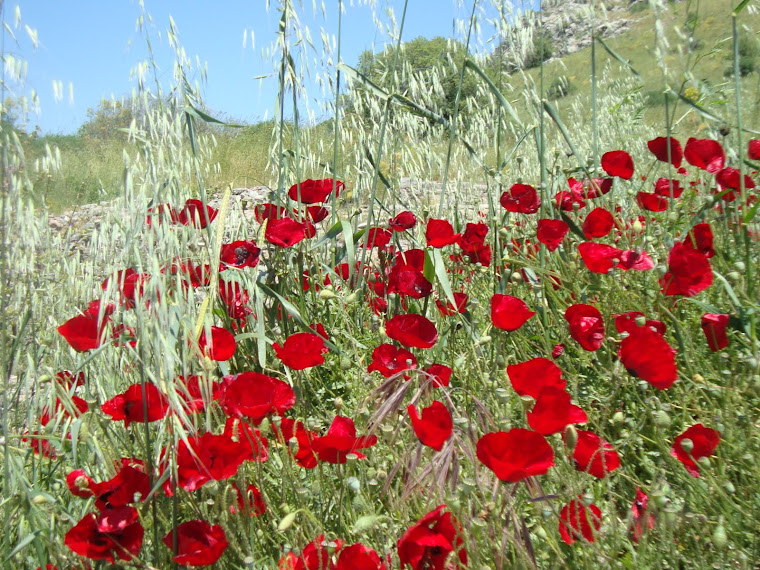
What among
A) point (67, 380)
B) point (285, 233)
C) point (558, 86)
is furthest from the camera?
point (558, 86)

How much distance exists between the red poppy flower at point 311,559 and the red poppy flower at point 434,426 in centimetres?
20

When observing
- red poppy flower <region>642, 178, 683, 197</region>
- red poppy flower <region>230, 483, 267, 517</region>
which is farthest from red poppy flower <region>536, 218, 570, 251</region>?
red poppy flower <region>230, 483, 267, 517</region>

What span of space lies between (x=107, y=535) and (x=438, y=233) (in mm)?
1005

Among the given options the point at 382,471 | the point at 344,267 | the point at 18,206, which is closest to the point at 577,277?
the point at 344,267

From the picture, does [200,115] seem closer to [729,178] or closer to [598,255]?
[598,255]

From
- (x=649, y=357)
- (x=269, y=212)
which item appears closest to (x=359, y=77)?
(x=269, y=212)

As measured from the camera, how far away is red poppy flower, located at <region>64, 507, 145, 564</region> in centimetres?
82

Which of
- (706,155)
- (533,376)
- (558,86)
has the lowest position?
(533,376)

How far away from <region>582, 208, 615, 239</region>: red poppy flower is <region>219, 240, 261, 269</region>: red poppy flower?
867 millimetres

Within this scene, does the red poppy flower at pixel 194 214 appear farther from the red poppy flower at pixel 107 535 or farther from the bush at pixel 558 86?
the bush at pixel 558 86

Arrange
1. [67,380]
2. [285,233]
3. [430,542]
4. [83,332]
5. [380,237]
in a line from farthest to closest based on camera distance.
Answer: [380,237]
[285,233]
[67,380]
[83,332]
[430,542]

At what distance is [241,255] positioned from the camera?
1.55 metres

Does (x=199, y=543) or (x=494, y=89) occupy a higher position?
(x=494, y=89)

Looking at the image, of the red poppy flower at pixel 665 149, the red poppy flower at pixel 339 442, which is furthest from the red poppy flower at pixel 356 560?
the red poppy flower at pixel 665 149
